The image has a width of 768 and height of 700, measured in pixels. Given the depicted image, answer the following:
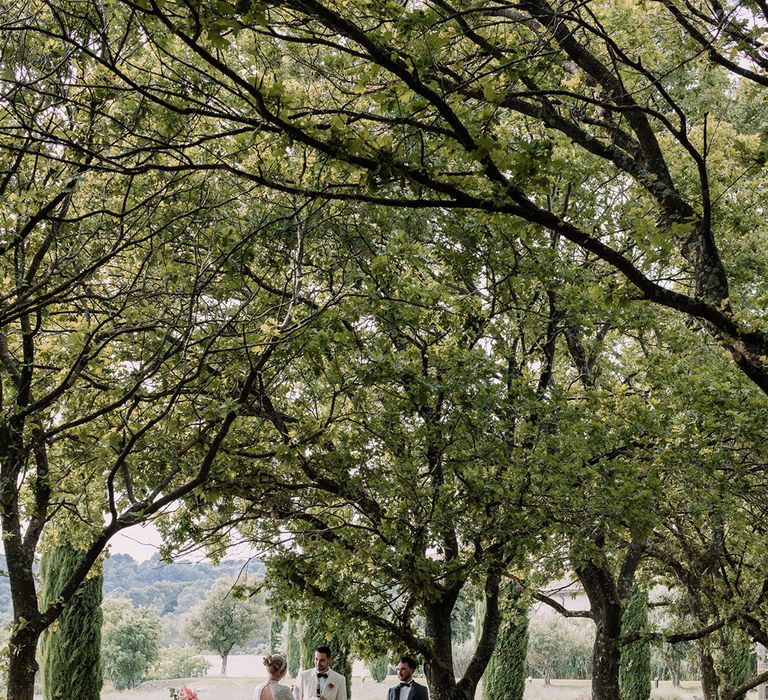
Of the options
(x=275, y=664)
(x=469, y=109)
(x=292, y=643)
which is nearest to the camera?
(x=469, y=109)

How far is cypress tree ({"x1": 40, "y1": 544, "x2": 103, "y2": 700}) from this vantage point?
49.1ft

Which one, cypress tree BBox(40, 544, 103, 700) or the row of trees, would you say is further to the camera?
cypress tree BBox(40, 544, 103, 700)

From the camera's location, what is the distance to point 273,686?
876cm

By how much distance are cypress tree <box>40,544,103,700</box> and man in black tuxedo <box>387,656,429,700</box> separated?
24.7 ft

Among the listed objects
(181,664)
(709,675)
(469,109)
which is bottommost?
(181,664)

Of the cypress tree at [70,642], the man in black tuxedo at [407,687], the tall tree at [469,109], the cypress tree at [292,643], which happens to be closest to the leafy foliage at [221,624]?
the cypress tree at [292,643]

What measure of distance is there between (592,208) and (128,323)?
6.28 m

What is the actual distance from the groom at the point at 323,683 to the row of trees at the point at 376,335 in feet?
3.53

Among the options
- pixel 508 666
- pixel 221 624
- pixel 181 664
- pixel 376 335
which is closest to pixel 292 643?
pixel 508 666

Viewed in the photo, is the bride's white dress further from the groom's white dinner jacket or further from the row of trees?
the row of trees

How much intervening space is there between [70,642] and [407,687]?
8.41 m

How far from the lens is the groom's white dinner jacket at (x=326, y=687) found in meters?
9.32

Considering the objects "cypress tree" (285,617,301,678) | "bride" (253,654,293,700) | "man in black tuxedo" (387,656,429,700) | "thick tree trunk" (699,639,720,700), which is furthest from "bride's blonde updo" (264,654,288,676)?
"cypress tree" (285,617,301,678)

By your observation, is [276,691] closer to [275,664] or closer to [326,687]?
[275,664]
